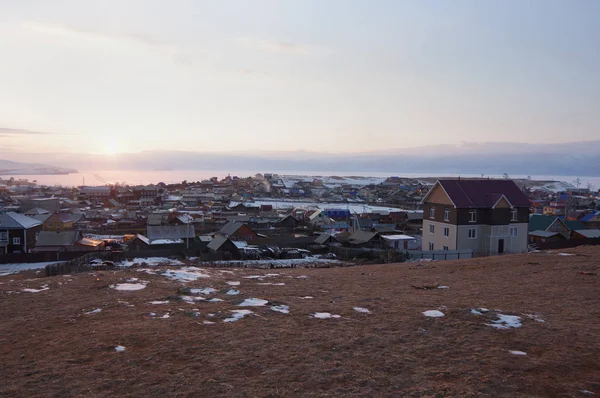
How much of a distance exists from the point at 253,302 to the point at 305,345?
→ 11.1 ft

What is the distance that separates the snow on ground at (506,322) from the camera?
8750 millimetres

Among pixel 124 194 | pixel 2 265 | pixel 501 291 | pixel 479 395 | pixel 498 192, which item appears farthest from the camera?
pixel 124 194

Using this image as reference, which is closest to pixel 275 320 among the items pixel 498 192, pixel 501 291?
pixel 501 291

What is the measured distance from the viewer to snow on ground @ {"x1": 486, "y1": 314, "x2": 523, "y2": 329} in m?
8.75

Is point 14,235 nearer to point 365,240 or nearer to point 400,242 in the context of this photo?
point 365,240

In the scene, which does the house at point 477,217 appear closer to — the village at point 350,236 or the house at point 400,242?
the village at point 350,236

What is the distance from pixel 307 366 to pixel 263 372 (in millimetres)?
682

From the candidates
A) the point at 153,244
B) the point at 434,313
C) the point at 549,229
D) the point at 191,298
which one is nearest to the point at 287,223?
the point at 153,244

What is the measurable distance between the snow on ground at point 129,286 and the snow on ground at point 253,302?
3946mm

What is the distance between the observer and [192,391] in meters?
5.83

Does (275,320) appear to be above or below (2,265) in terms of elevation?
above

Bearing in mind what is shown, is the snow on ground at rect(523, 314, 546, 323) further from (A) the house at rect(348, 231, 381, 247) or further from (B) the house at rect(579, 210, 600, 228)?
(B) the house at rect(579, 210, 600, 228)

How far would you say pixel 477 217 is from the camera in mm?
31859

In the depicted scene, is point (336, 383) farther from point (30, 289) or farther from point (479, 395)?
point (30, 289)
